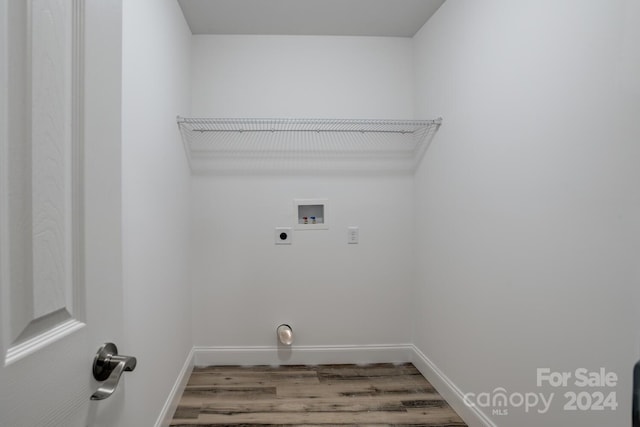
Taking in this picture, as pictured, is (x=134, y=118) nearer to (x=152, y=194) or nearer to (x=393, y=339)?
(x=152, y=194)

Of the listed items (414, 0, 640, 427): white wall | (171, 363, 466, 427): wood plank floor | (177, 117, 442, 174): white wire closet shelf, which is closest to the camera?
(414, 0, 640, 427): white wall

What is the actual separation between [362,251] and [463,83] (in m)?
1.32

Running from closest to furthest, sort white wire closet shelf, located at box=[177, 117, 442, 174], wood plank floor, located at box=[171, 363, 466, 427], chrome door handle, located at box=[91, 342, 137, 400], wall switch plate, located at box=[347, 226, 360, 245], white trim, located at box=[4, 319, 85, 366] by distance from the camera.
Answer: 1. white trim, located at box=[4, 319, 85, 366]
2. chrome door handle, located at box=[91, 342, 137, 400]
3. wood plank floor, located at box=[171, 363, 466, 427]
4. white wire closet shelf, located at box=[177, 117, 442, 174]
5. wall switch plate, located at box=[347, 226, 360, 245]

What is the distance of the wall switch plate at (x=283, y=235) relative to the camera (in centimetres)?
242

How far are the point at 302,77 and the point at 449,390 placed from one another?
234 centimetres

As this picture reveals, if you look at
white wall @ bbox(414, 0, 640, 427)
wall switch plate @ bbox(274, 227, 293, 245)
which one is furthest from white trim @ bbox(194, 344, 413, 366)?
wall switch plate @ bbox(274, 227, 293, 245)

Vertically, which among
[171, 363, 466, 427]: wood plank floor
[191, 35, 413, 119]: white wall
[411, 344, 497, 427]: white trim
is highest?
[191, 35, 413, 119]: white wall

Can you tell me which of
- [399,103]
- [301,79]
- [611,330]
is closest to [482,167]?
[611,330]

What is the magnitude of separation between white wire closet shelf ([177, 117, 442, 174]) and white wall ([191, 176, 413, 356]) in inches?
3.8

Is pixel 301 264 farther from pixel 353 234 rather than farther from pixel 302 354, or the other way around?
pixel 302 354

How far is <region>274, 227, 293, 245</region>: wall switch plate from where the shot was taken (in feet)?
7.95

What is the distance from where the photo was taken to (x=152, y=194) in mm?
1562

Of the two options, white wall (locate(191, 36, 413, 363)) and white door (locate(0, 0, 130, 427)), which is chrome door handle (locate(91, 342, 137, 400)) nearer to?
white door (locate(0, 0, 130, 427))

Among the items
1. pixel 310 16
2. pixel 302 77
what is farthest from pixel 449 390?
pixel 310 16
